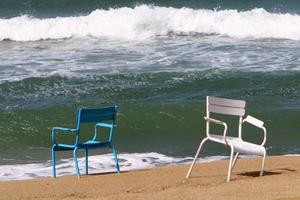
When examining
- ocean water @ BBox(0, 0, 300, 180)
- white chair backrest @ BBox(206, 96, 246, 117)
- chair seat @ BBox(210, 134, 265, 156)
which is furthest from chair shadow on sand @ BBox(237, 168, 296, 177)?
ocean water @ BBox(0, 0, 300, 180)

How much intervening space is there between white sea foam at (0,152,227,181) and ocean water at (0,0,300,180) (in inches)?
0.6

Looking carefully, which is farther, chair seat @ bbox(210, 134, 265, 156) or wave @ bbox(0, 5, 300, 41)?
wave @ bbox(0, 5, 300, 41)

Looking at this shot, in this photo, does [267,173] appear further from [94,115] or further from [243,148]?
[94,115]

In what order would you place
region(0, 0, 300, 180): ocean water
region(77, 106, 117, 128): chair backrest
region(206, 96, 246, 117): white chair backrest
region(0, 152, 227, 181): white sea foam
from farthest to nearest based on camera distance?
region(0, 0, 300, 180): ocean water < region(0, 152, 227, 181): white sea foam < region(77, 106, 117, 128): chair backrest < region(206, 96, 246, 117): white chair backrest

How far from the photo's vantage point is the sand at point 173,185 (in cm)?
859

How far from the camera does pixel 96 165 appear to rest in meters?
11.8

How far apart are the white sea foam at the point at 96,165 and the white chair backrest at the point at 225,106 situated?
7.45ft

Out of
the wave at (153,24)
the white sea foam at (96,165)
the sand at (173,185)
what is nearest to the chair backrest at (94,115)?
the sand at (173,185)

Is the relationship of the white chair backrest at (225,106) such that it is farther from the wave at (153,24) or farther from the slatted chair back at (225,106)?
the wave at (153,24)

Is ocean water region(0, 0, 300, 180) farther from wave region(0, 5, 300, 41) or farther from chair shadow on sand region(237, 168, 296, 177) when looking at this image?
chair shadow on sand region(237, 168, 296, 177)

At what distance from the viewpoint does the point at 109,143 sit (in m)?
10.3

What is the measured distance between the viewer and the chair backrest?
32.8ft

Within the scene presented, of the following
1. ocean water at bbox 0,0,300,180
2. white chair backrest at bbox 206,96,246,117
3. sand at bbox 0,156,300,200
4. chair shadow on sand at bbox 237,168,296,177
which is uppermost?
white chair backrest at bbox 206,96,246,117

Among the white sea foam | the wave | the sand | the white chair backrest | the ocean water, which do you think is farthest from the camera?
the wave
